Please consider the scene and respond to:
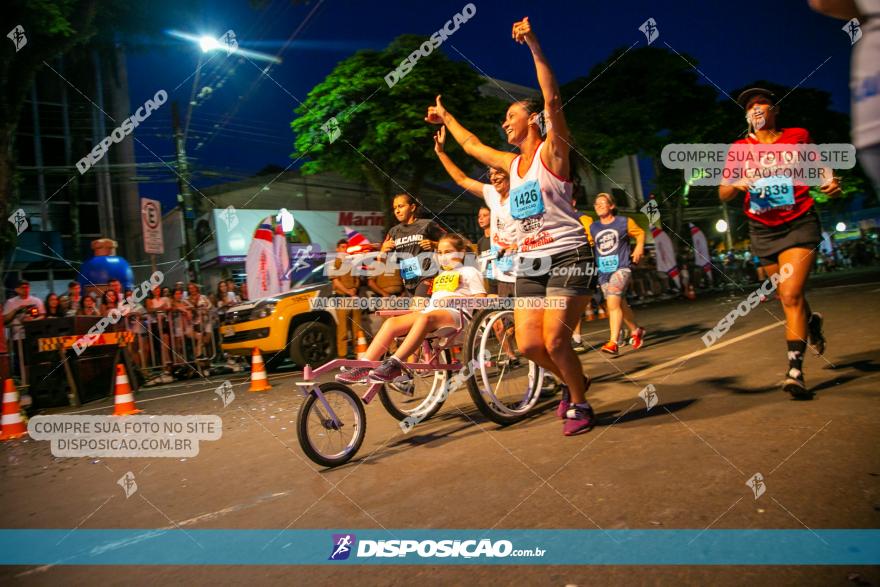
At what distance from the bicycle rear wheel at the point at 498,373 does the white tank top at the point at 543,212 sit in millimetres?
820

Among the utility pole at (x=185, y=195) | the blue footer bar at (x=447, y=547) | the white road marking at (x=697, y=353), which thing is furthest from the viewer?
the utility pole at (x=185, y=195)

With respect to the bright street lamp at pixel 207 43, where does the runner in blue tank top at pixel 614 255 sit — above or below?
below

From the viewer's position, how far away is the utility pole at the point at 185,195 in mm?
15977

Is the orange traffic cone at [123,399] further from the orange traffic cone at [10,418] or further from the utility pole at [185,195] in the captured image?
the utility pole at [185,195]

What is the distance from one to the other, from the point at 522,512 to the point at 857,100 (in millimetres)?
1966

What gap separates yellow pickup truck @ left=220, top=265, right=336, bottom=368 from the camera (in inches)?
390

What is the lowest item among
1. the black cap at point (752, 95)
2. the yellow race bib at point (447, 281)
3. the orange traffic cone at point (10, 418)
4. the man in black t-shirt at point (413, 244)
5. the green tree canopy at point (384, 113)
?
the orange traffic cone at point (10, 418)

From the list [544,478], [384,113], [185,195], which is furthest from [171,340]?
[384,113]

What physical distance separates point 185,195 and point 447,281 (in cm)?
1386

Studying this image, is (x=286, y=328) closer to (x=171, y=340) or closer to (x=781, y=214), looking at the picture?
(x=171, y=340)

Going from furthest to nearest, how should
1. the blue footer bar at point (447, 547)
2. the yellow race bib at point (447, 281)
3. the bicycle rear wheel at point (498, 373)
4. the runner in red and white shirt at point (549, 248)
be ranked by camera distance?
the yellow race bib at point (447, 281), the bicycle rear wheel at point (498, 373), the runner in red and white shirt at point (549, 248), the blue footer bar at point (447, 547)

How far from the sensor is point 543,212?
3.81m

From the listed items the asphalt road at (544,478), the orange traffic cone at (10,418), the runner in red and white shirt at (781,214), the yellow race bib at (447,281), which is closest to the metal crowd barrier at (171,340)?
the orange traffic cone at (10,418)

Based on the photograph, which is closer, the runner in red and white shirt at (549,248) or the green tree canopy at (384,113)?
the runner in red and white shirt at (549,248)
